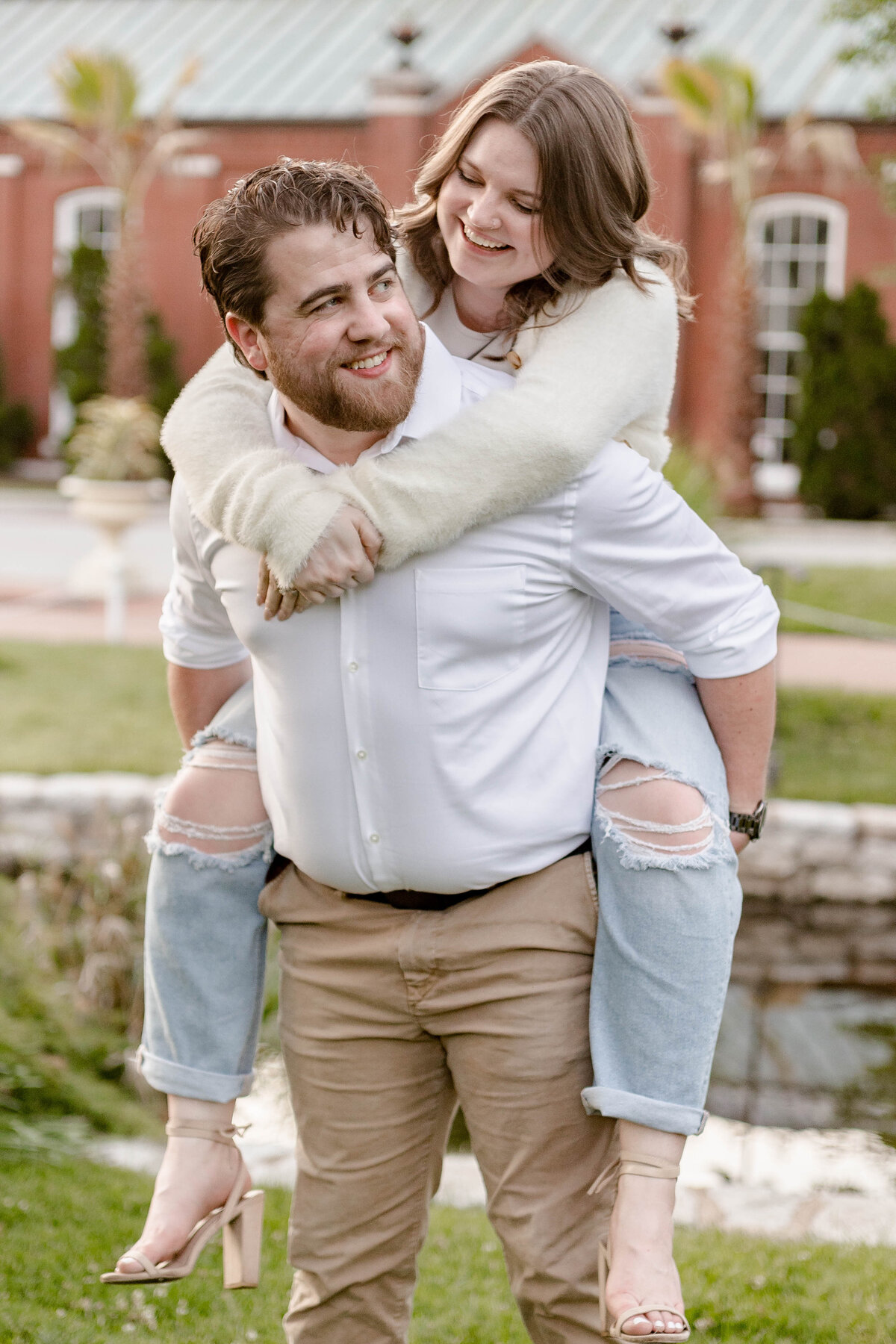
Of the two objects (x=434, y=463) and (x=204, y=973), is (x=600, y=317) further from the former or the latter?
(x=204, y=973)

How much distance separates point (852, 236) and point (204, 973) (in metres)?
18.4

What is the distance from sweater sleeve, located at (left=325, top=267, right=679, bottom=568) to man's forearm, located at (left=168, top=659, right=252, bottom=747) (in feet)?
1.69

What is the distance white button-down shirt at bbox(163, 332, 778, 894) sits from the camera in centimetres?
204

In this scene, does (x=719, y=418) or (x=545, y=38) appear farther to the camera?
(x=545, y=38)

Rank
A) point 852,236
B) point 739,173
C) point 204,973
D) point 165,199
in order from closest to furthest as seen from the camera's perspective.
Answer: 1. point 204,973
2. point 739,173
3. point 852,236
4. point 165,199

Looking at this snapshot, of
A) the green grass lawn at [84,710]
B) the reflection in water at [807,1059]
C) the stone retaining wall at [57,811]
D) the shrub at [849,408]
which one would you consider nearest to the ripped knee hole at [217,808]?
the reflection in water at [807,1059]

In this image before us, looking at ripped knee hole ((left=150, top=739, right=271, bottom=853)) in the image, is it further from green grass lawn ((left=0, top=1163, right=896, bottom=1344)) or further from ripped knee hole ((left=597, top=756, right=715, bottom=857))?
green grass lawn ((left=0, top=1163, right=896, bottom=1344))

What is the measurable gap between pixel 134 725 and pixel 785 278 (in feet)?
45.5

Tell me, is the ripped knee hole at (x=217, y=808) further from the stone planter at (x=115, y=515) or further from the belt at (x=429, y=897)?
the stone planter at (x=115, y=515)

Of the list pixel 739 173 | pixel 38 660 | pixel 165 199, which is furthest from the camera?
pixel 165 199

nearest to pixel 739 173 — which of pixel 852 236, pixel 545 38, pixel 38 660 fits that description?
pixel 852 236

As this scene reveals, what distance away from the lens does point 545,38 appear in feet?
63.1

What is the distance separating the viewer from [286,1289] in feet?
11.3

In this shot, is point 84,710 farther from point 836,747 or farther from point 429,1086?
point 429,1086
